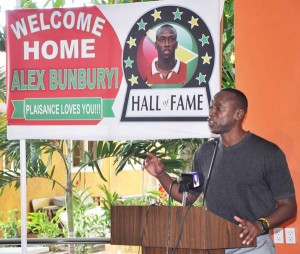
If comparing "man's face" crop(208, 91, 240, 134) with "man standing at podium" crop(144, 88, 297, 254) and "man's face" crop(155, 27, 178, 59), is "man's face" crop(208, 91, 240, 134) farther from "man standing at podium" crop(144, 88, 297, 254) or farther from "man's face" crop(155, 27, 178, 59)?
"man's face" crop(155, 27, 178, 59)

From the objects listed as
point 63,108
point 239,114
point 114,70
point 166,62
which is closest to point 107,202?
point 63,108

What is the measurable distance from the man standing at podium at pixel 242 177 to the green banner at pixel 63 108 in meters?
1.13

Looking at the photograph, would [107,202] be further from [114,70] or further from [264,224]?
[264,224]

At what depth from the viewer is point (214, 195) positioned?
324 centimetres

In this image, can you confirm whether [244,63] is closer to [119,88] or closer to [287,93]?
[287,93]

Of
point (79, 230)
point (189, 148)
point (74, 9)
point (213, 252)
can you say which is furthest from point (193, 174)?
point (79, 230)

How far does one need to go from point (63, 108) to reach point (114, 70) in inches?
17.6

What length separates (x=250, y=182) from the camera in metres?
3.19

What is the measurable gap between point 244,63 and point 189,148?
4.77ft

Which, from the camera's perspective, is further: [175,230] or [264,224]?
[264,224]

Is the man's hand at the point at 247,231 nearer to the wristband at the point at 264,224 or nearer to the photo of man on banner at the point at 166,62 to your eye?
the wristband at the point at 264,224

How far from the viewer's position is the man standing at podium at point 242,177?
316 centimetres

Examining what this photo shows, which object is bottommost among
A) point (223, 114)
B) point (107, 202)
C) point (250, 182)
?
point (107, 202)

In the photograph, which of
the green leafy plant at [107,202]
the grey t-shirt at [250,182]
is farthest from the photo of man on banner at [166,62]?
the green leafy plant at [107,202]
